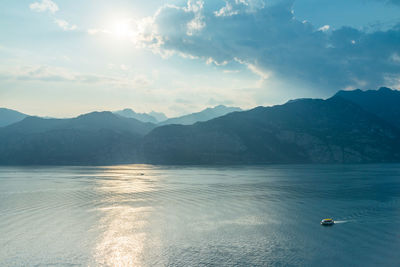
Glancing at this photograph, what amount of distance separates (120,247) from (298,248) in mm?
29794

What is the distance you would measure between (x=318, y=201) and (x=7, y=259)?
8415 centimetres

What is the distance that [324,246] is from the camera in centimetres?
5409

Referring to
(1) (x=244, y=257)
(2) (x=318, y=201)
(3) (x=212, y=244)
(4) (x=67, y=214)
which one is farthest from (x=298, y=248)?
(4) (x=67, y=214)

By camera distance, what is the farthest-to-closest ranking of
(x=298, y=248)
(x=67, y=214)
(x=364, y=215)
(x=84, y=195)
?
(x=84, y=195)
(x=67, y=214)
(x=364, y=215)
(x=298, y=248)

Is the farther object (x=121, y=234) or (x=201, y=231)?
(x=201, y=231)

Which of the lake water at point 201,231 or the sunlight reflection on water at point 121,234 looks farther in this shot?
the sunlight reflection on water at point 121,234

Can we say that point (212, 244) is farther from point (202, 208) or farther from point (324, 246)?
point (202, 208)

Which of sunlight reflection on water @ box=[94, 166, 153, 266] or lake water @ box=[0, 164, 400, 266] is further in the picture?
sunlight reflection on water @ box=[94, 166, 153, 266]

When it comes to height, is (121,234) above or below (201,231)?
below

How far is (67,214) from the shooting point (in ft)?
271

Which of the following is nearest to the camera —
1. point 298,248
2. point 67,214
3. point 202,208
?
point 298,248

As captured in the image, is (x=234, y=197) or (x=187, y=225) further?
(x=234, y=197)

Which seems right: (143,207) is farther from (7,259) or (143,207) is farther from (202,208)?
(7,259)

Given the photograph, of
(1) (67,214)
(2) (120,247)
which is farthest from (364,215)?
(1) (67,214)
